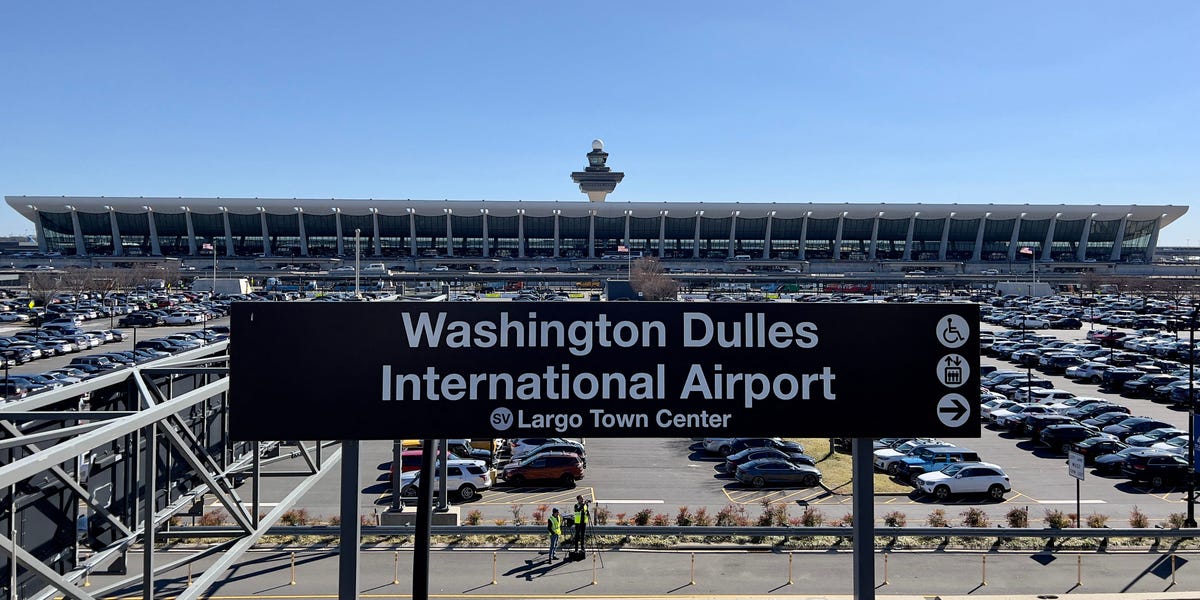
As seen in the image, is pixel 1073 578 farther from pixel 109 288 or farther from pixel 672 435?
pixel 109 288

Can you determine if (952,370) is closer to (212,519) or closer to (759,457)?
(212,519)

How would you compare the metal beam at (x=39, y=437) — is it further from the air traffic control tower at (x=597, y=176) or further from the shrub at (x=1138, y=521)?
the air traffic control tower at (x=597, y=176)

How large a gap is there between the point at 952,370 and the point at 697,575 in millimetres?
8396

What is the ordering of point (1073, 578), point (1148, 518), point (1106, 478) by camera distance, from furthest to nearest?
point (1106, 478) → point (1148, 518) → point (1073, 578)

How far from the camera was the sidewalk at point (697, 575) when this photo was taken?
12875 millimetres

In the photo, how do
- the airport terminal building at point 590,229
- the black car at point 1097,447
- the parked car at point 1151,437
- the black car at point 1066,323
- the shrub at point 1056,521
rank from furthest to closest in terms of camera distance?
the airport terminal building at point 590,229 → the black car at point 1066,323 → the parked car at point 1151,437 → the black car at point 1097,447 → the shrub at point 1056,521

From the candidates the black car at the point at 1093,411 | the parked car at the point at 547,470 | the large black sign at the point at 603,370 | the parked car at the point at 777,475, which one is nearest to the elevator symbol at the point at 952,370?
the large black sign at the point at 603,370

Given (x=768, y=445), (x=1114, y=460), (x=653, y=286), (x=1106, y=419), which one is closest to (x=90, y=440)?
(x=768, y=445)

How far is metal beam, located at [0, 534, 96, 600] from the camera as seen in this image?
4.36m

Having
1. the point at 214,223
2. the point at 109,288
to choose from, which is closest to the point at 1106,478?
the point at 109,288

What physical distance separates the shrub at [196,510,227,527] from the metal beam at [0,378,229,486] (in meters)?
11.7

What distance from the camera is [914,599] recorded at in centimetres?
1110

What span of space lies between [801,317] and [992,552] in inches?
443

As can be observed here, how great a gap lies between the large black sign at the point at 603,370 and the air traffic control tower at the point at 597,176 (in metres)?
168
